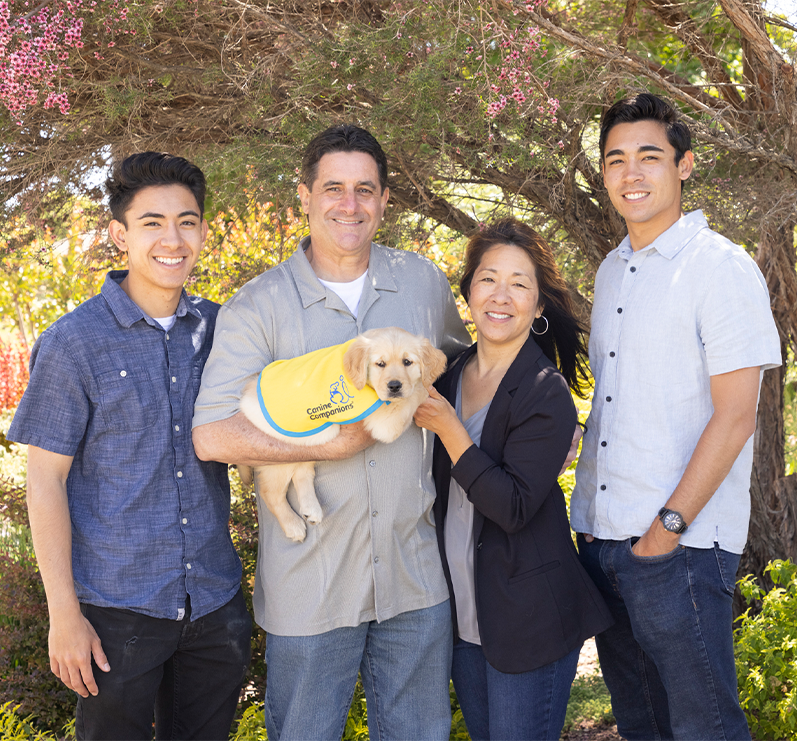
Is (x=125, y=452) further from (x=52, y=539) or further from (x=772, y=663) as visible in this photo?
(x=772, y=663)

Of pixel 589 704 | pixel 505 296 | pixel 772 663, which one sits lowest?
Result: pixel 589 704

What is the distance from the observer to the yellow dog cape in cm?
270

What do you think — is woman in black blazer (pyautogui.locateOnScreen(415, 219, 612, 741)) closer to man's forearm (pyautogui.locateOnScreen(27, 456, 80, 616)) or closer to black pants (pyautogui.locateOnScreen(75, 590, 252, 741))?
black pants (pyautogui.locateOnScreen(75, 590, 252, 741))

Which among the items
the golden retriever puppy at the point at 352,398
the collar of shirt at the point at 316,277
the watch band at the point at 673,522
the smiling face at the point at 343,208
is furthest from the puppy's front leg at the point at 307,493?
the watch band at the point at 673,522

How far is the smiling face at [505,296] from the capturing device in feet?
9.34

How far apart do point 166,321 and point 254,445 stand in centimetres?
62

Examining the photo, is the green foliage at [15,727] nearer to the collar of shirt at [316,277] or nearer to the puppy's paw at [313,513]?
the puppy's paw at [313,513]

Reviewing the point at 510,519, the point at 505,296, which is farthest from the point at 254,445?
the point at 505,296

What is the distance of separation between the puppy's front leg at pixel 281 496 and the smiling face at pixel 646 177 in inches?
65.5

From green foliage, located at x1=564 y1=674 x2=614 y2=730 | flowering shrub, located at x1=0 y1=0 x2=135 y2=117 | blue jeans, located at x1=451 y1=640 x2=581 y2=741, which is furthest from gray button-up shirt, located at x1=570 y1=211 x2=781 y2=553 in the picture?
flowering shrub, located at x1=0 y1=0 x2=135 y2=117

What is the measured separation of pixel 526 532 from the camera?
267 centimetres

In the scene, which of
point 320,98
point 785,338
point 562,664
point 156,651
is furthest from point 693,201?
point 156,651

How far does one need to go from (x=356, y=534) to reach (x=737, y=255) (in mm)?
1710

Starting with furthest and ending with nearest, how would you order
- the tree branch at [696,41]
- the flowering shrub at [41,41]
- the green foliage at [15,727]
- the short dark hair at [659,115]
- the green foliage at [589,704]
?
1. the green foliage at [589,704]
2. the tree branch at [696,41]
3. the green foliage at [15,727]
4. the flowering shrub at [41,41]
5. the short dark hair at [659,115]
